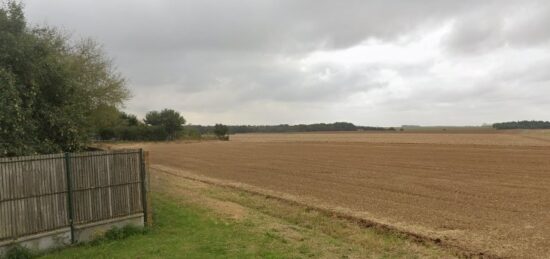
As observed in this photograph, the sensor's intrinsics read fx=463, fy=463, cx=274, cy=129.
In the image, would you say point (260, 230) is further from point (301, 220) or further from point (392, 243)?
point (392, 243)

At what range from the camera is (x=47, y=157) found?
32.0 feet

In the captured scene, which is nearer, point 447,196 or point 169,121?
point 447,196

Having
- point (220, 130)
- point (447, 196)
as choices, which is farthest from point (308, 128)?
point (447, 196)

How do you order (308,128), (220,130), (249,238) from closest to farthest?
(249,238), (220,130), (308,128)

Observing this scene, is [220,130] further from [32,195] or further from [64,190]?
[32,195]

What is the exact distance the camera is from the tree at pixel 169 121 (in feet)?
342


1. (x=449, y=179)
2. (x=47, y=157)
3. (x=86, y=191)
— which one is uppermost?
(x=47, y=157)

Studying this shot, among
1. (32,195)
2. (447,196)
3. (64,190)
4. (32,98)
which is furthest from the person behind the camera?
(447,196)

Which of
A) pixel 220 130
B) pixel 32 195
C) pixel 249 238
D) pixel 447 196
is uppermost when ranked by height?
pixel 220 130

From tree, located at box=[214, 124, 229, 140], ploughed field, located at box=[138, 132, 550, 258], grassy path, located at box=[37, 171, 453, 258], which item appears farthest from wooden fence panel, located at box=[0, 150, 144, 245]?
tree, located at box=[214, 124, 229, 140]

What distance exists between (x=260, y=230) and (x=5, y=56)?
793cm

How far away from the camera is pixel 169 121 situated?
10412 centimetres

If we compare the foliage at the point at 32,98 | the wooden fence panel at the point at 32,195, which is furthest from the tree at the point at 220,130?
the wooden fence panel at the point at 32,195

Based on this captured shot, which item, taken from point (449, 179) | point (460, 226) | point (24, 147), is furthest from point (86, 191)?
point (449, 179)
